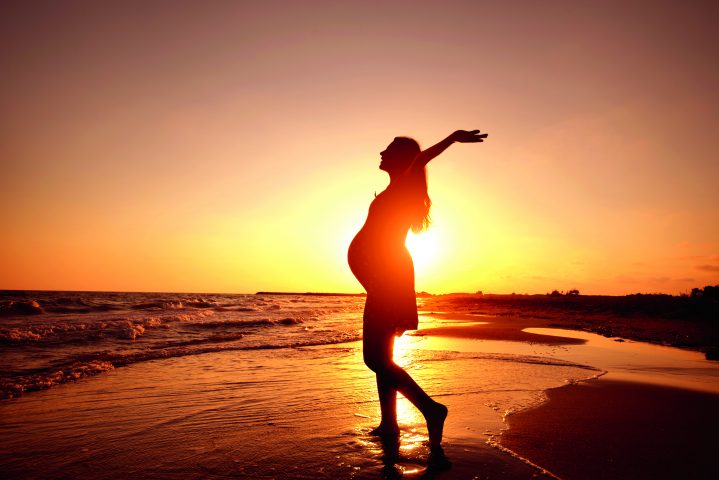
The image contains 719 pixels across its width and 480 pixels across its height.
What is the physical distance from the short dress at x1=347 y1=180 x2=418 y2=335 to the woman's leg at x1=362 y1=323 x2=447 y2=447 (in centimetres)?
9

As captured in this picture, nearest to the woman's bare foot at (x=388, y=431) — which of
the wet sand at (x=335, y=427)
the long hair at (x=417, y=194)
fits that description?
the wet sand at (x=335, y=427)

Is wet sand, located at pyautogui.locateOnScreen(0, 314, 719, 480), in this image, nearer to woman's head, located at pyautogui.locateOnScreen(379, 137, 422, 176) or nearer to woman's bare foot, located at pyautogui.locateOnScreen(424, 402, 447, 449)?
woman's bare foot, located at pyautogui.locateOnScreen(424, 402, 447, 449)

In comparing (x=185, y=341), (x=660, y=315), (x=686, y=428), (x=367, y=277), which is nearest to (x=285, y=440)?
(x=367, y=277)

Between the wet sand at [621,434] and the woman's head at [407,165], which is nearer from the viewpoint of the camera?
the wet sand at [621,434]

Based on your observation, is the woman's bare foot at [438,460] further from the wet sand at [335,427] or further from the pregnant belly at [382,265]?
the pregnant belly at [382,265]

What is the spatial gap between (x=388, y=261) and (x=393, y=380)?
0.95 metres

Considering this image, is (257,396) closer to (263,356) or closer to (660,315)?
(263,356)

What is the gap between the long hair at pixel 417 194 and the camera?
3502mm

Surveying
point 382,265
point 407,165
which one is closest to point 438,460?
point 382,265

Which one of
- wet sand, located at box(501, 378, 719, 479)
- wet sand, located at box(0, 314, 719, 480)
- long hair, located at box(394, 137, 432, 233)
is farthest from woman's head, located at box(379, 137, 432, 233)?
wet sand, located at box(501, 378, 719, 479)

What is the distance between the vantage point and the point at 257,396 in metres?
5.49

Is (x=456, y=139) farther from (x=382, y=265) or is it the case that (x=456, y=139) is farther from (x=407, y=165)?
(x=382, y=265)

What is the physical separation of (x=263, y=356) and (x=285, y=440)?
5.98m

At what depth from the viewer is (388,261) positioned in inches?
135
